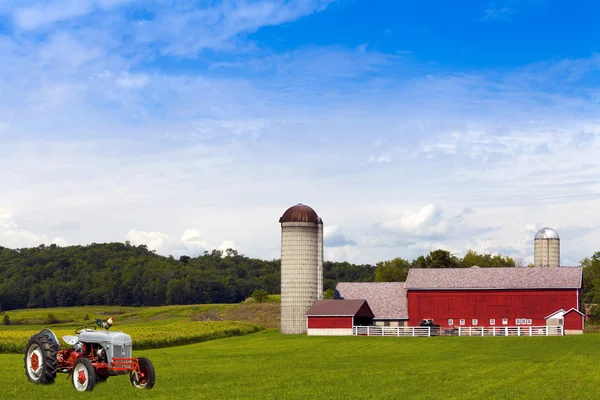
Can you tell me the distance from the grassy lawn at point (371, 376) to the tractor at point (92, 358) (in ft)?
1.38

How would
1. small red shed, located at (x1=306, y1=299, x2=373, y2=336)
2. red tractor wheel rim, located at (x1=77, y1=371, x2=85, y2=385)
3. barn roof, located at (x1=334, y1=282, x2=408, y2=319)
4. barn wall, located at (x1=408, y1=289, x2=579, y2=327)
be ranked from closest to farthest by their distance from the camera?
red tractor wheel rim, located at (x1=77, y1=371, x2=85, y2=385) < small red shed, located at (x1=306, y1=299, x2=373, y2=336) < barn wall, located at (x1=408, y1=289, x2=579, y2=327) < barn roof, located at (x1=334, y1=282, x2=408, y2=319)

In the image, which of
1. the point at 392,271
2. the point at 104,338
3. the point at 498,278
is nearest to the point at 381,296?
the point at 498,278

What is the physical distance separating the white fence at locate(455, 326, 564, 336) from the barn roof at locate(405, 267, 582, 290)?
4619 mm

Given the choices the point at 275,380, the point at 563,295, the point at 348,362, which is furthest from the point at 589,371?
the point at 563,295

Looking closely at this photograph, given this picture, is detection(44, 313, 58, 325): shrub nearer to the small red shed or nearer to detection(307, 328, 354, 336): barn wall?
the small red shed

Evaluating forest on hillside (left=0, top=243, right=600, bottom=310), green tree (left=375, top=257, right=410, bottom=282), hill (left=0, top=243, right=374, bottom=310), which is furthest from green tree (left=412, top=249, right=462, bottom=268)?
hill (left=0, top=243, right=374, bottom=310)

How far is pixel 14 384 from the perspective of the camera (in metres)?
23.4

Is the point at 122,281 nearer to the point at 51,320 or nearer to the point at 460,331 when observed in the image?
the point at 51,320

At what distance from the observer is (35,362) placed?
22969 mm

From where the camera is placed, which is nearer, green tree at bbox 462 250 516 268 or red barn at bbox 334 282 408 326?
red barn at bbox 334 282 408 326

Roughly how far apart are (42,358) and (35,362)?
0.67 metres

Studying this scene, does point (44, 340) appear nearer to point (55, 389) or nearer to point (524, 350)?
point (55, 389)

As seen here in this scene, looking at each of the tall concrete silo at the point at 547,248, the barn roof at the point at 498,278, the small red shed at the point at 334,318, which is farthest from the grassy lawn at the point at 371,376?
the tall concrete silo at the point at 547,248

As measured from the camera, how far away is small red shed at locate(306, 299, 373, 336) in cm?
6781
